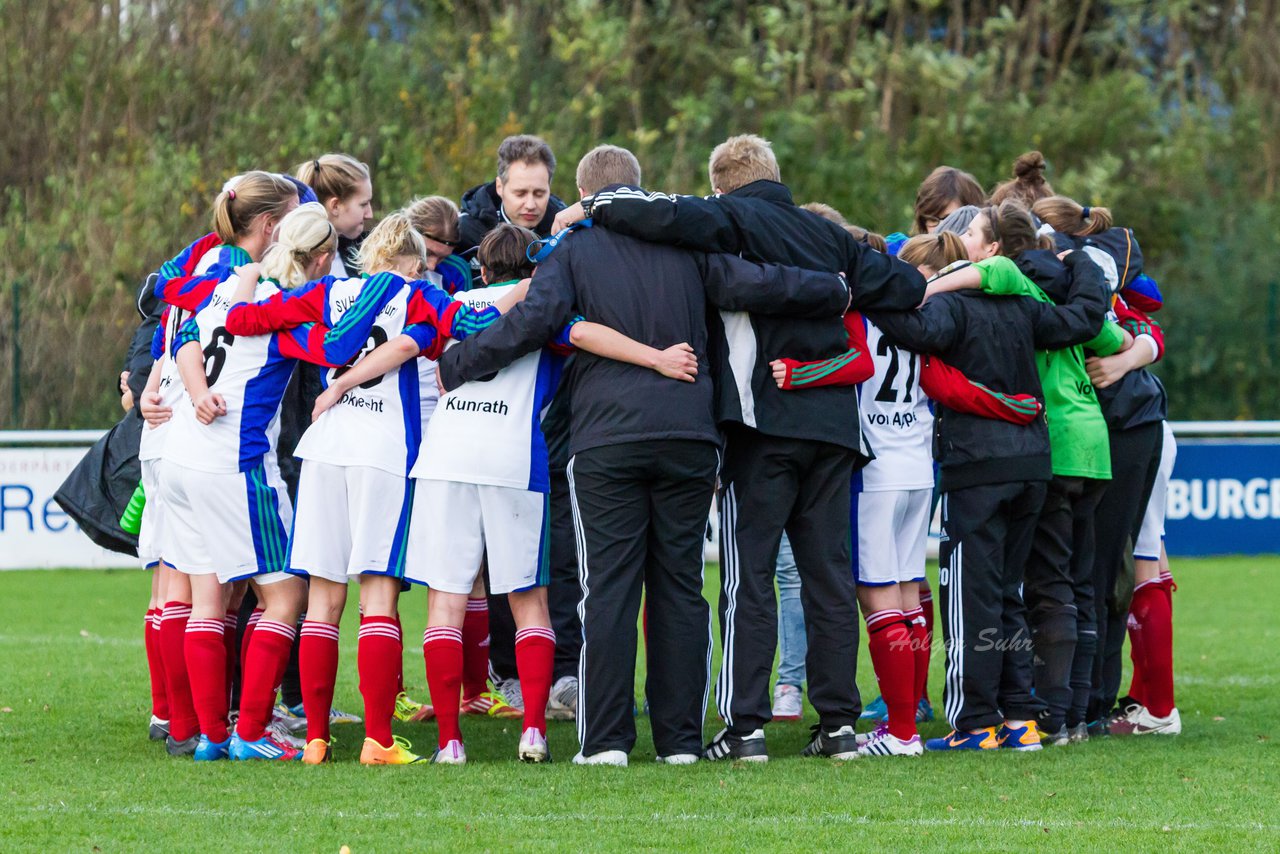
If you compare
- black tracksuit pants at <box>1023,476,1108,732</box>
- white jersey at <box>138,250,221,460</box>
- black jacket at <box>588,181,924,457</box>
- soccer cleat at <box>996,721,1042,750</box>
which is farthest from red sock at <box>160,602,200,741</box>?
black tracksuit pants at <box>1023,476,1108,732</box>

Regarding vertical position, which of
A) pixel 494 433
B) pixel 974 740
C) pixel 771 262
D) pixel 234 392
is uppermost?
pixel 771 262

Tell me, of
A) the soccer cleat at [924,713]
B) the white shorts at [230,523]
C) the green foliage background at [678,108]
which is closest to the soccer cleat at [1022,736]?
the soccer cleat at [924,713]

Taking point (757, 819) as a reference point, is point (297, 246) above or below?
above

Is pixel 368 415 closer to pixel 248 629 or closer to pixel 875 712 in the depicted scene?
pixel 248 629

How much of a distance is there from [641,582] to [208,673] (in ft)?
4.79

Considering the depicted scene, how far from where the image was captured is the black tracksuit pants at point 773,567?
5895 millimetres

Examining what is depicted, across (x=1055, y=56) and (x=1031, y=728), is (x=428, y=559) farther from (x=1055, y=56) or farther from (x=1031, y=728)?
(x=1055, y=56)

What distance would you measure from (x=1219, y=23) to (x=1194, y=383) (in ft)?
31.6

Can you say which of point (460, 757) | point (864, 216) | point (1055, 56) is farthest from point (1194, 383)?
point (460, 757)

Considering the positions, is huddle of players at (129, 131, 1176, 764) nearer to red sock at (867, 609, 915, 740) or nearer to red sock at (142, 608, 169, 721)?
red sock at (867, 609, 915, 740)

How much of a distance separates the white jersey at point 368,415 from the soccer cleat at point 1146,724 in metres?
2.98

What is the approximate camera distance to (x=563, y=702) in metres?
7.15

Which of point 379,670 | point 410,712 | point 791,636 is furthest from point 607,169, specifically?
point 410,712

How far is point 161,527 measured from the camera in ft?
20.4
